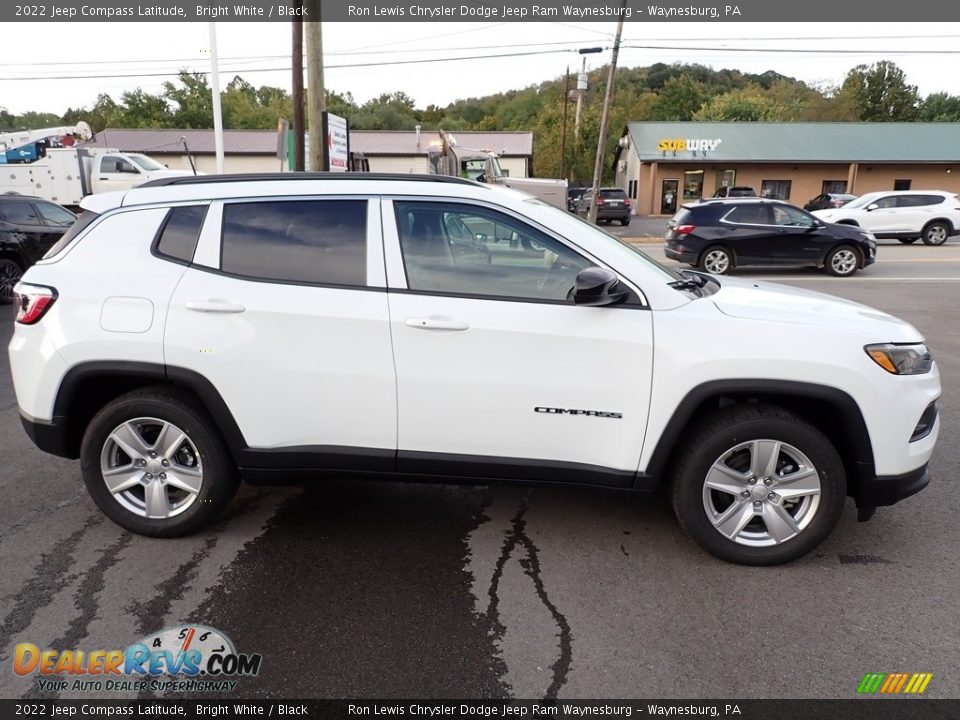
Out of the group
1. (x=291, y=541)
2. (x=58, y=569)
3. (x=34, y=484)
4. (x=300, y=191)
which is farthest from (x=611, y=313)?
(x=34, y=484)

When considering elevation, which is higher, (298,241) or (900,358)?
(298,241)

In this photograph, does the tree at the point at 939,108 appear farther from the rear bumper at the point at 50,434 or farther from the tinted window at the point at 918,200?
the rear bumper at the point at 50,434

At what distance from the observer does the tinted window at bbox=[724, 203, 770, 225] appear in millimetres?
14359

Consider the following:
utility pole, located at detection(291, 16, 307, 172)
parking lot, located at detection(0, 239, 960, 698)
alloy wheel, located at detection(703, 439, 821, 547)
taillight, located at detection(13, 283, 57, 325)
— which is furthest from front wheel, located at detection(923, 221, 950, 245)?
taillight, located at detection(13, 283, 57, 325)

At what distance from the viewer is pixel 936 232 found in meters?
21.4

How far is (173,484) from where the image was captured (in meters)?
3.48

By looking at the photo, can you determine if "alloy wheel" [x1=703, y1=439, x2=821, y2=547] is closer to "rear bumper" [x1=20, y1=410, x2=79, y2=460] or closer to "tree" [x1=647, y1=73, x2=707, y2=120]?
"rear bumper" [x1=20, y1=410, x2=79, y2=460]

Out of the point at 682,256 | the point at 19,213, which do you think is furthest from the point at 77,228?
the point at 682,256

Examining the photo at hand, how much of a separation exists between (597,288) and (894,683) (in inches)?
76.0

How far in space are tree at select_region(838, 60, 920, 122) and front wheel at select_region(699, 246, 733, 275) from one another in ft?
232

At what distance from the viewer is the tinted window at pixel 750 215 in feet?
47.1

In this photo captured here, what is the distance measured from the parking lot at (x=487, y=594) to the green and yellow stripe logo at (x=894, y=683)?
0.03 m

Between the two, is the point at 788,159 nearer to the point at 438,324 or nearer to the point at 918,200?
the point at 918,200

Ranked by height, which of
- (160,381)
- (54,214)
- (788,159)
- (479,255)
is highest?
(788,159)
